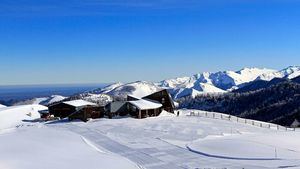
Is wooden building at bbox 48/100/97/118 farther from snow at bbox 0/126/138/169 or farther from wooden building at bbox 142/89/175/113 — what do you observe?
snow at bbox 0/126/138/169

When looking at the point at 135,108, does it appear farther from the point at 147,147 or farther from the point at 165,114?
the point at 147,147

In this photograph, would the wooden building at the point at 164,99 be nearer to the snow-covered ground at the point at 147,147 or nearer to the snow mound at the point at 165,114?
the snow mound at the point at 165,114

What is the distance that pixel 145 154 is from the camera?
3800 centimetres

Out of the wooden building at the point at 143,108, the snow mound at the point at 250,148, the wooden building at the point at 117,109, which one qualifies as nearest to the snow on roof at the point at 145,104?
the wooden building at the point at 143,108

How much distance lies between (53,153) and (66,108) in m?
33.3

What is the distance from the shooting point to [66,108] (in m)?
70.6

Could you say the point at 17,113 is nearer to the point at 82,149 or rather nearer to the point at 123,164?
the point at 82,149

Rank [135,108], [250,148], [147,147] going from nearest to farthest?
1. [250,148]
2. [147,147]
3. [135,108]

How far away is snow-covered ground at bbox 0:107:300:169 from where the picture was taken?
1328 inches

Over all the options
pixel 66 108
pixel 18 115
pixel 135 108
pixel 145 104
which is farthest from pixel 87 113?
pixel 18 115

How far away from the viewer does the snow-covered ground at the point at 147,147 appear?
33719 millimetres

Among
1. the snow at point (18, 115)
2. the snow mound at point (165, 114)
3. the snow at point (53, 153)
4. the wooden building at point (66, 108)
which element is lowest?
the snow at point (18, 115)

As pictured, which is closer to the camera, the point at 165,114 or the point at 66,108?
the point at 66,108

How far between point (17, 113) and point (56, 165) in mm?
48719
